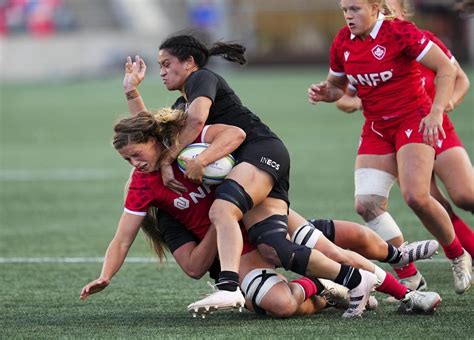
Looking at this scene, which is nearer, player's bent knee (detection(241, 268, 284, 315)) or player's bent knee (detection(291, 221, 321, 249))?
player's bent knee (detection(241, 268, 284, 315))

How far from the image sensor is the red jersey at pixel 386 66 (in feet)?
20.3

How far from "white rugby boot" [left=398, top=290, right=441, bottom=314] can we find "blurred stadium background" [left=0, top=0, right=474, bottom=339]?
0.09 meters

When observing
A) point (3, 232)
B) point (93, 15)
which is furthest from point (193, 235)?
point (93, 15)

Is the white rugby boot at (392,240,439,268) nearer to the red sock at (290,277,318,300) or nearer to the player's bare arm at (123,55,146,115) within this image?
the red sock at (290,277,318,300)

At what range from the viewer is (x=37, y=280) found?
686cm

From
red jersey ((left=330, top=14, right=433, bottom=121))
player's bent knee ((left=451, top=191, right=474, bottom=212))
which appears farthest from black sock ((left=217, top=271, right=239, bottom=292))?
player's bent knee ((left=451, top=191, right=474, bottom=212))

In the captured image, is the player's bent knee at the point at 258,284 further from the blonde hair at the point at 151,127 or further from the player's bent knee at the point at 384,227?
the player's bent knee at the point at 384,227

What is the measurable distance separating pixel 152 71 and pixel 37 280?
1135 inches

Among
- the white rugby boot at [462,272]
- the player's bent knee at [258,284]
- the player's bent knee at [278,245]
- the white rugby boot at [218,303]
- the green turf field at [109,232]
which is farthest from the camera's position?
the white rugby boot at [462,272]

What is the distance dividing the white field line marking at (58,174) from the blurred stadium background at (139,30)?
1993 cm

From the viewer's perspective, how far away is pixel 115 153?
14.9 m

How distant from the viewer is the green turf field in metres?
5.26

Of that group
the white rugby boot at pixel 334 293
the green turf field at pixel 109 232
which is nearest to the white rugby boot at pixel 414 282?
the green turf field at pixel 109 232

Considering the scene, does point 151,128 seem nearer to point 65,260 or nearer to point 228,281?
point 228,281
